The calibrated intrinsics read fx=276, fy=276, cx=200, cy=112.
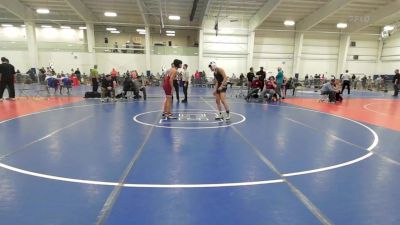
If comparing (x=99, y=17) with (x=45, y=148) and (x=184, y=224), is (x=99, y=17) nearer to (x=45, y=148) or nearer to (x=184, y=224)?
(x=45, y=148)

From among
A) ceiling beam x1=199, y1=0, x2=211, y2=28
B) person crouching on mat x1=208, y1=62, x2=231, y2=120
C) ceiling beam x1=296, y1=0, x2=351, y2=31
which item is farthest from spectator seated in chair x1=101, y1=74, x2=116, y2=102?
ceiling beam x1=296, y1=0, x2=351, y2=31

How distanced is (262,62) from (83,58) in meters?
19.4

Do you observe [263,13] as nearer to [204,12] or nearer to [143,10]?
[204,12]

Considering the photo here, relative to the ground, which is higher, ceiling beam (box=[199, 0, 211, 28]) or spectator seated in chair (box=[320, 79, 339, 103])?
ceiling beam (box=[199, 0, 211, 28])

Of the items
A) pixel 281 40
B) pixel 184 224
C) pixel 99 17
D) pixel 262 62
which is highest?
pixel 99 17

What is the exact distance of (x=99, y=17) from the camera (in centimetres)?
2955

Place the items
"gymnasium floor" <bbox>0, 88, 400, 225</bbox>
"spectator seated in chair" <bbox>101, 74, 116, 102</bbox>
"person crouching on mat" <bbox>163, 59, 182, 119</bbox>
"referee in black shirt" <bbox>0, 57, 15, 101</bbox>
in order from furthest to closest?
"spectator seated in chair" <bbox>101, 74, 116, 102</bbox>
"referee in black shirt" <bbox>0, 57, 15, 101</bbox>
"person crouching on mat" <bbox>163, 59, 182, 119</bbox>
"gymnasium floor" <bbox>0, 88, 400, 225</bbox>

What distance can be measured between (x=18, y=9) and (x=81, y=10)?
5.72 m


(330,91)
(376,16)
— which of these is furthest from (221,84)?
(376,16)

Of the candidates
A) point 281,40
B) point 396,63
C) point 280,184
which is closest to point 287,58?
point 281,40

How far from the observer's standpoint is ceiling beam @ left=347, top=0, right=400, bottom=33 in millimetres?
23263

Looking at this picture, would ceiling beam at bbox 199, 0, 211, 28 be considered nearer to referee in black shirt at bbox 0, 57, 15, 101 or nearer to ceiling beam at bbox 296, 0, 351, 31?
ceiling beam at bbox 296, 0, 351, 31

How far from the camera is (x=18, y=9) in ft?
82.0

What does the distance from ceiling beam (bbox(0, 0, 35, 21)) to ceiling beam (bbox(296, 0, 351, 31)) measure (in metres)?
27.0
